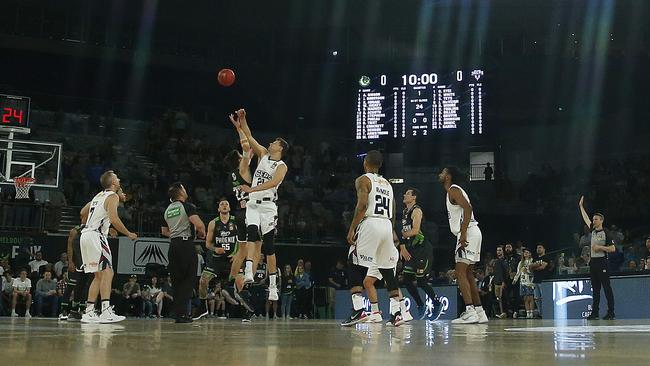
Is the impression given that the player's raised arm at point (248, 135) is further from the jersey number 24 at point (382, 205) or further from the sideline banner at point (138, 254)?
the sideline banner at point (138, 254)

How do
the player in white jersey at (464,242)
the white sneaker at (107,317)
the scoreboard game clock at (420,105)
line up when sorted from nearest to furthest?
the white sneaker at (107,317) → the player in white jersey at (464,242) → the scoreboard game clock at (420,105)

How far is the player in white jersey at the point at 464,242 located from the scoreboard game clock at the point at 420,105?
39.4 ft

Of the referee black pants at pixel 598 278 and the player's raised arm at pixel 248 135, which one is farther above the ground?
the player's raised arm at pixel 248 135

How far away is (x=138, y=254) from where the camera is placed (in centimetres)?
2155

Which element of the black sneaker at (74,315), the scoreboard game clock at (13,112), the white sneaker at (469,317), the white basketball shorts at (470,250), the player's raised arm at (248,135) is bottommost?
the black sneaker at (74,315)

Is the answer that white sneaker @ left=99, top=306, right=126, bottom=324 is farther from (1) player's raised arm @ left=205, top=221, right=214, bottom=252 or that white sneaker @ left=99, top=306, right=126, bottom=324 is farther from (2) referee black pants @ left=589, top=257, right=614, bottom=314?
(2) referee black pants @ left=589, top=257, right=614, bottom=314

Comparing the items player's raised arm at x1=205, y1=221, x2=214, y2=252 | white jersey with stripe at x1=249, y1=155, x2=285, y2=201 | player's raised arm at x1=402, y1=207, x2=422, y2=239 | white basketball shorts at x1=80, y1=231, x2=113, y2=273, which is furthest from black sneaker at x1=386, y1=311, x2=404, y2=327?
player's raised arm at x1=205, y1=221, x2=214, y2=252

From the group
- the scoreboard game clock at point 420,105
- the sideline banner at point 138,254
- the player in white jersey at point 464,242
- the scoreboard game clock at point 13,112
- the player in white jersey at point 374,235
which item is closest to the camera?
the player in white jersey at point 374,235

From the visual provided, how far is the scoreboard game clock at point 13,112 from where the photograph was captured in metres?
16.1

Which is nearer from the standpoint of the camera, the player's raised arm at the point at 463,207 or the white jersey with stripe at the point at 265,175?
the player's raised arm at the point at 463,207

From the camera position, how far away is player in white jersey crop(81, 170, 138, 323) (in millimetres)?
9852

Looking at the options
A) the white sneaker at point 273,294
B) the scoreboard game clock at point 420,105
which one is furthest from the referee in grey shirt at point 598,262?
the scoreboard game clock at point 420,105

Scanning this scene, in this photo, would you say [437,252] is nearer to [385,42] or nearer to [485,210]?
[485,210]

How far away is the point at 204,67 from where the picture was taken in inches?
1160
